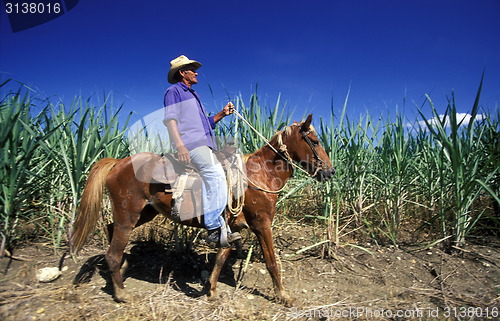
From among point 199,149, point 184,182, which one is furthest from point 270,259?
point 199,149

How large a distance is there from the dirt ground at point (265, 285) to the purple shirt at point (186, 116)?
1.47 meters

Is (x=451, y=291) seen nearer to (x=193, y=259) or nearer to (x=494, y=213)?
(x=494, y=213)

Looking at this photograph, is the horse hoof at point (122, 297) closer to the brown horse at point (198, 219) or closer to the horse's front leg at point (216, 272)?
the brown horse at point (198, 219)

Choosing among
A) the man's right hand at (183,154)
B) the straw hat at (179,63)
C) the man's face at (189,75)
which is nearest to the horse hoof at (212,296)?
the man's right hand at (183,154)

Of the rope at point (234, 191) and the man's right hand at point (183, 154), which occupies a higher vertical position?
the man's right hand at point (183, 154)

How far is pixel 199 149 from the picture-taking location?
2.73m

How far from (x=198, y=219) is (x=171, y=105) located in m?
1.13

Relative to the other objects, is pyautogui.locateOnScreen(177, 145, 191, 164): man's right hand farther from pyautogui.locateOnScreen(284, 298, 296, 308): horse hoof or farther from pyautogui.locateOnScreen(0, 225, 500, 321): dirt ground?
pyautogui.locateOnScreen(284, 298, 296, 308): horse hoof

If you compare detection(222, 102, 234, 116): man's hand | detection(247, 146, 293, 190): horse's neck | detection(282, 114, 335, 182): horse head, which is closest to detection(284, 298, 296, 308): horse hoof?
detection(247, 146, 293, 190): horse's neck

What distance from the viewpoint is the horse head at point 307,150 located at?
2906mm

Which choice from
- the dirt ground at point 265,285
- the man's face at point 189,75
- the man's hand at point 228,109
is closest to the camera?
the dirt ground at point 265,285

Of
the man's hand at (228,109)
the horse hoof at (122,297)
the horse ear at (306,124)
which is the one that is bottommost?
the horse hoof at (122,297)

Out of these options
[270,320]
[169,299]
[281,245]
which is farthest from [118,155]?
[270,320]

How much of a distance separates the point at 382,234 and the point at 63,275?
13.3 ft
